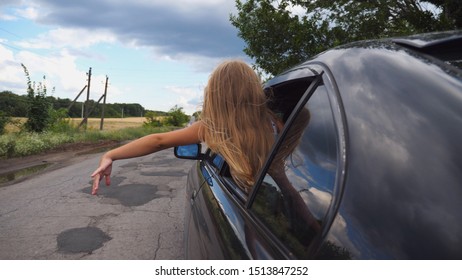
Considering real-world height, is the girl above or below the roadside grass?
above

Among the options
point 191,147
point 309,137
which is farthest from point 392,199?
point 191,147

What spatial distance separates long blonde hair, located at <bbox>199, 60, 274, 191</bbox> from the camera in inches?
72.3

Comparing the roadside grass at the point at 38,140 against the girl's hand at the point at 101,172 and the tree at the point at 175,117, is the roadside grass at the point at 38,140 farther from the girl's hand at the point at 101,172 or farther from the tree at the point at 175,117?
the tree at the point at 175,117

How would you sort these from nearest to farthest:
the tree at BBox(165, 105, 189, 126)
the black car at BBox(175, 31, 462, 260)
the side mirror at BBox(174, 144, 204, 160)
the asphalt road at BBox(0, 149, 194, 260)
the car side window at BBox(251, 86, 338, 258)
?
the black car at BBox(175, 31, 462, 260) < the car side window at BBox(251, 86, 338, 258) < the side mirror at BBox(174, 144, 204, 160) < the asphalt road at BBox(0, 149, 194, 260) < the tree at BBox(165, 105, 189, 126)

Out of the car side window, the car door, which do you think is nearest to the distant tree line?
the car door

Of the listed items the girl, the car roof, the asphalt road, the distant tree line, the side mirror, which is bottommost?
the asphalt road

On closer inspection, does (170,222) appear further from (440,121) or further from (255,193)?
(440,121)

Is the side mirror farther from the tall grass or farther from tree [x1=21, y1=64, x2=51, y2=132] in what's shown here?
tree [x1=21, y1=64, x2=51, y2=132]

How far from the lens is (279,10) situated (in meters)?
11.2

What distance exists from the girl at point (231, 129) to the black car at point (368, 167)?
313 mm

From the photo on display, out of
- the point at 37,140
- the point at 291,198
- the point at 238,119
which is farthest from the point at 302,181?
the point at 37,140

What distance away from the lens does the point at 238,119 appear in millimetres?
1931

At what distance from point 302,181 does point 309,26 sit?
33.5ft

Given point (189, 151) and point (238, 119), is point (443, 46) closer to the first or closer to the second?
point (238, 119)
